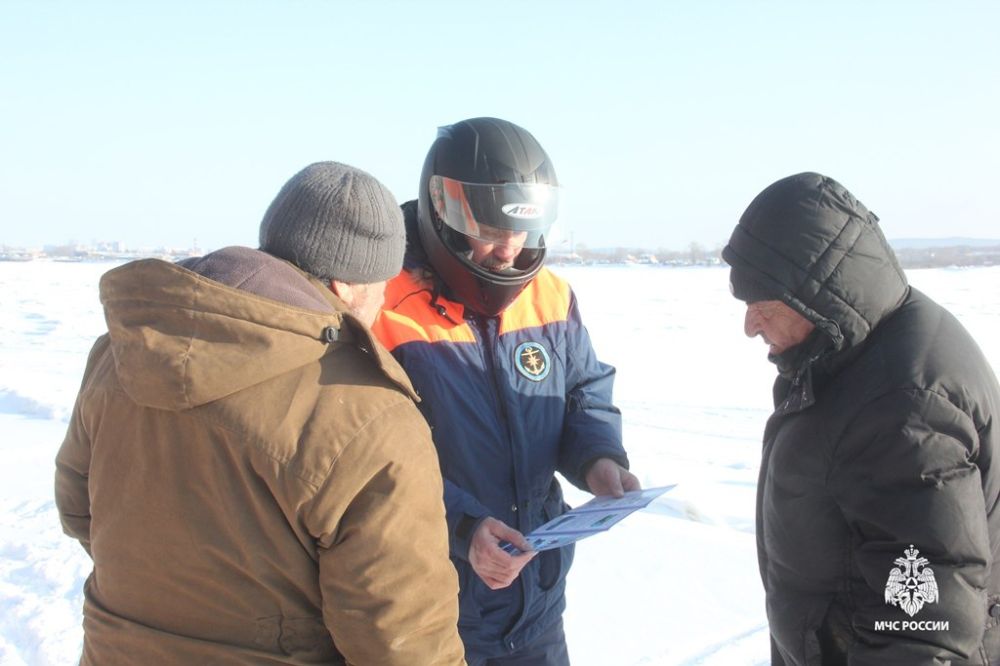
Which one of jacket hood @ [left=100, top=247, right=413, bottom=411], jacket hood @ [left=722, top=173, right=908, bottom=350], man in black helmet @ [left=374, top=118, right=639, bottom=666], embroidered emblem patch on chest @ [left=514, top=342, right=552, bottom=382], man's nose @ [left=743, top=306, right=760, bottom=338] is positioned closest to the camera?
jacket hood @ [left=100, top=247, right=413, bottom=411]

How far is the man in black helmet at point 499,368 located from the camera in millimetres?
2010

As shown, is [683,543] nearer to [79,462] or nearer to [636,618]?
[636,618]

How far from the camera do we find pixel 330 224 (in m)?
1.43

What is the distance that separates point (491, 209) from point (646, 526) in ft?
8.24

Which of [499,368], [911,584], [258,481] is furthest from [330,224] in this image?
[911,584]

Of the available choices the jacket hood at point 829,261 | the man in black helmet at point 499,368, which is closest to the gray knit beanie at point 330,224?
the man in black helmet at point 499,368

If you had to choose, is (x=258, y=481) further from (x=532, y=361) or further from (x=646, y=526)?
(x=646, y=526)

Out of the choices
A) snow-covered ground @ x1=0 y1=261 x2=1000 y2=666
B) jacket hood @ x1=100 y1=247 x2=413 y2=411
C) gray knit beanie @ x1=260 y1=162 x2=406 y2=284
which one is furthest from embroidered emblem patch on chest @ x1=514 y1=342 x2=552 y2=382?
snow-covered ground @ x1=0 y1=261 x2=1000 y2=666

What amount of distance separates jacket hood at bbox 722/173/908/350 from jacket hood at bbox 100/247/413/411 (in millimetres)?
1010

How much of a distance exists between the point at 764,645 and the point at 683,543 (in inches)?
35.6

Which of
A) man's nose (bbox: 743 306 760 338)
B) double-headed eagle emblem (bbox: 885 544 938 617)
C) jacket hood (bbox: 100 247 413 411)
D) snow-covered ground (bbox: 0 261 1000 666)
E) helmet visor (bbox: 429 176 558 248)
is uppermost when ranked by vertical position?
helmet visor (bbox: 429 176 558 248)

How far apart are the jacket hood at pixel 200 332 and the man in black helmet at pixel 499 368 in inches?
30.9

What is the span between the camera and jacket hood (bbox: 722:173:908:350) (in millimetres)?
1665

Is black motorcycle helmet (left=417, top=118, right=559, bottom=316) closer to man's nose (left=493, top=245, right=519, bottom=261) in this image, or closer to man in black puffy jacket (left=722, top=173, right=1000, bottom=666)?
man's nose (left=493, top=245, right=519, bottom=261)
